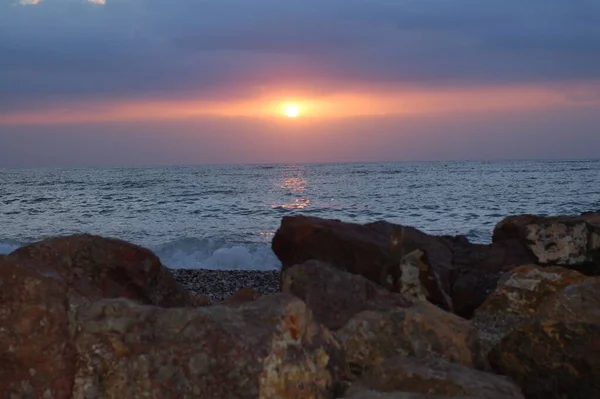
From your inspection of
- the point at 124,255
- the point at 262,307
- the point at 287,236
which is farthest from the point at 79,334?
the point at 287,236

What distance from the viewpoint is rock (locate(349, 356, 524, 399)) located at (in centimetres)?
273

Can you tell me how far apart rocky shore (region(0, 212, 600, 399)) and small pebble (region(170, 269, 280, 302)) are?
17.0 feet

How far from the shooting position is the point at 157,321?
2799 mm

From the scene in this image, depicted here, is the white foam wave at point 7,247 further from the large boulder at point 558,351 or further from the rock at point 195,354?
the large boulder at point 558,351

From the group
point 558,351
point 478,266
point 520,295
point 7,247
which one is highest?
point 558,351

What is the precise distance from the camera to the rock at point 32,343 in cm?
274

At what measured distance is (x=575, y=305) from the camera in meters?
3.42

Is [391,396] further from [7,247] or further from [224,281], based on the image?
[7,247]

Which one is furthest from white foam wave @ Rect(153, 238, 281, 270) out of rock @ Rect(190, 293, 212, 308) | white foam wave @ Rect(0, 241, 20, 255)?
rock @ Rect(190, 293, 212, 308)

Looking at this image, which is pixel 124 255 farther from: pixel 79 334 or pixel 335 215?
pixel 335 215

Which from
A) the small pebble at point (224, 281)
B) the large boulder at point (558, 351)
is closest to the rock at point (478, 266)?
the small pebble at point (224, 281)

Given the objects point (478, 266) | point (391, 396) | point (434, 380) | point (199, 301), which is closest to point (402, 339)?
point (434, 380)

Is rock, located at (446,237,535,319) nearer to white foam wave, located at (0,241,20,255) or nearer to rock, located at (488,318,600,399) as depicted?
rock, located at (488,318,600,399)

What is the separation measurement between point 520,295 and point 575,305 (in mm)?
1596
